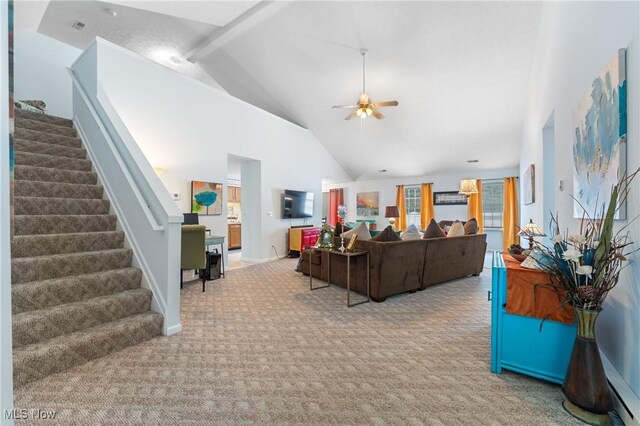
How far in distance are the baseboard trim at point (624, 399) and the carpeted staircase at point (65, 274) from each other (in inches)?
125

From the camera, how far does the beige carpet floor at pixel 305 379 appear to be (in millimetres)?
1649

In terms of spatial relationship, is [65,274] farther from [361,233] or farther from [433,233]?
[433,233]

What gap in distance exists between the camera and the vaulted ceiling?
4.53m

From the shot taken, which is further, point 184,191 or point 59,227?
point 184,191

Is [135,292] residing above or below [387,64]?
below

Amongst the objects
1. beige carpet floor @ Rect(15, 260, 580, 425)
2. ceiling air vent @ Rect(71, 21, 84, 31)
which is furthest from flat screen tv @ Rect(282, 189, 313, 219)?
ceiling air vent @ Rect(71, 21, 84, 31)

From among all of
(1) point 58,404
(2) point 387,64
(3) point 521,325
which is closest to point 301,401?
(1) point 58,404

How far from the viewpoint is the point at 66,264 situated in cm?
251

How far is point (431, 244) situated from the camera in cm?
421

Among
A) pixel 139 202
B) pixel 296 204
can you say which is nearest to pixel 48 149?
pixel 139 202

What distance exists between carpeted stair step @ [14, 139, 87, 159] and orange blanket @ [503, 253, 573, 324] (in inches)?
195

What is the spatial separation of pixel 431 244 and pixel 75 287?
405cm

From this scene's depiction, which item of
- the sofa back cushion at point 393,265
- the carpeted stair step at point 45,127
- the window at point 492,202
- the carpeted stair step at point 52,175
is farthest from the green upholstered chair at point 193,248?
the window at point 492,202

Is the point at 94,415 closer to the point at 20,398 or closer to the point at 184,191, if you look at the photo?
the point at 20,398
